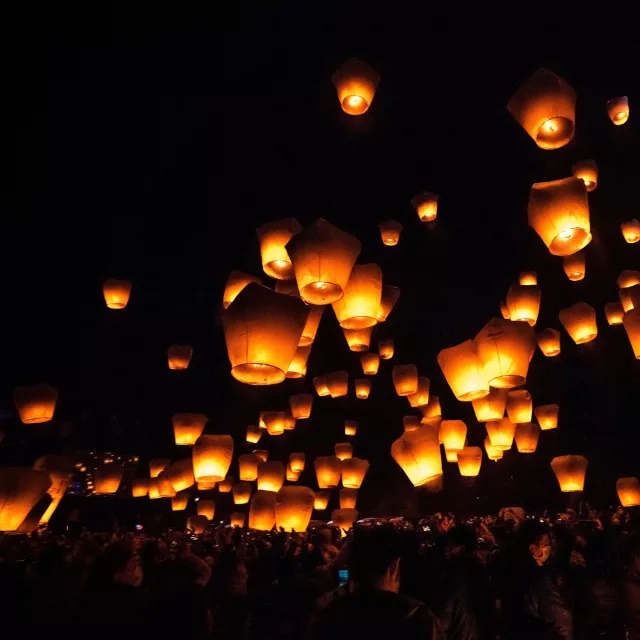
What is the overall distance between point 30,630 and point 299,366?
156 inches

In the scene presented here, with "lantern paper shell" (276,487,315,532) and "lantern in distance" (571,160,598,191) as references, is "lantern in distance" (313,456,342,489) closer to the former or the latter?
"lantern paper shell" (276,487,315,532)

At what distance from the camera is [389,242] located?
919 centimetres

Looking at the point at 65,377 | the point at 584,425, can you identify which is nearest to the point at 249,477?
the point at 65,377

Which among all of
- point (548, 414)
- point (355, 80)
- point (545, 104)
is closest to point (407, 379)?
point (548, 414)

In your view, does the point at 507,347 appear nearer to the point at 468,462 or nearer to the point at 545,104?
the point at 545,104

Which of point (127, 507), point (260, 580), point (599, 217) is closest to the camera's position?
point (260, 580)

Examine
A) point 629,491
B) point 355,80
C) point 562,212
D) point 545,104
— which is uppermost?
point 355,80

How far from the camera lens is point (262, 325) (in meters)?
3.66

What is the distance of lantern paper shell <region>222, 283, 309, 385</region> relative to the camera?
3.66 metres

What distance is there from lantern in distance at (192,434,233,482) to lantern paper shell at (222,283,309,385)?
342 centimetres

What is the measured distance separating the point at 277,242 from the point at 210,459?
2831 mm

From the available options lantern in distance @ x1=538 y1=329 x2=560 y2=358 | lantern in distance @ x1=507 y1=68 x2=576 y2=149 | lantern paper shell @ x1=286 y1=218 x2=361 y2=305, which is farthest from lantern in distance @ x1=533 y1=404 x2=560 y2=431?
lantern paper shell @ x1=286 y1=218 x2=361 y2=305

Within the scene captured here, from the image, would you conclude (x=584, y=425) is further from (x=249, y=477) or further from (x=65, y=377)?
(x=65, y=377)

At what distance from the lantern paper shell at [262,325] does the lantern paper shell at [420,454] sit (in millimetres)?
2739
